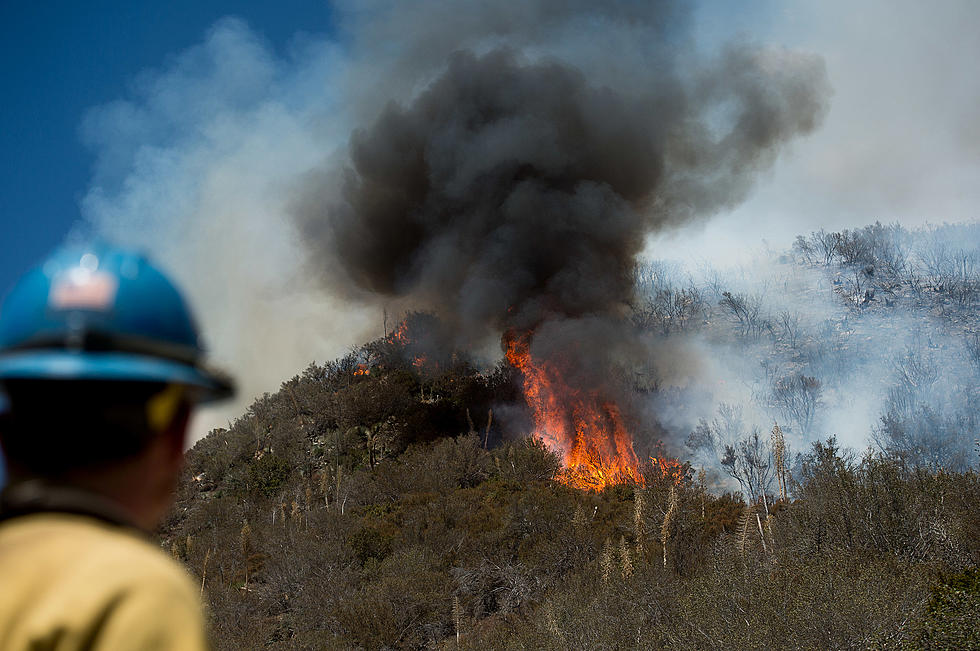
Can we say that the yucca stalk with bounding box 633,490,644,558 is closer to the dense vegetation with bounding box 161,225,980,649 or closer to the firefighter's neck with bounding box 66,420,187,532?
the dense vegetation with bounding box 161,225,980,649

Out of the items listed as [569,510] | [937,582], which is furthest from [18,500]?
[569,510]

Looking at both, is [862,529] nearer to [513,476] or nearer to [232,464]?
[513,476]

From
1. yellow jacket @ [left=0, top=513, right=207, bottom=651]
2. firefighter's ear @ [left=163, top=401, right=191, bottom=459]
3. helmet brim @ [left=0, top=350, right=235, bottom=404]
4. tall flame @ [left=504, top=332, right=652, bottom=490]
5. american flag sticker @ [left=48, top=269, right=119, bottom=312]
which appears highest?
tall flame @ [left=504, top=332, right=652, bottom=490]

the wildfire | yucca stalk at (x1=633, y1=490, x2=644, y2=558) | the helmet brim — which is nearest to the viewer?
the helmet brim

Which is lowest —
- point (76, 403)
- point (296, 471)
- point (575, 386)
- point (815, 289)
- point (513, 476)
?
point (76, 403)

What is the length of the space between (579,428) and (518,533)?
13618mm

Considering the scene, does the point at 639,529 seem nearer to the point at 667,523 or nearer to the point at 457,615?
the point at 667,523

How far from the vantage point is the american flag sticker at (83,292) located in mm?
916

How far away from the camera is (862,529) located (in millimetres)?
15938

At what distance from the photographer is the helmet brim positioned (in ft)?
2.78

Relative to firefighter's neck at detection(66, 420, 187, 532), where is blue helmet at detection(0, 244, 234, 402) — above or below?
above

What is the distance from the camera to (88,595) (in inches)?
27.4

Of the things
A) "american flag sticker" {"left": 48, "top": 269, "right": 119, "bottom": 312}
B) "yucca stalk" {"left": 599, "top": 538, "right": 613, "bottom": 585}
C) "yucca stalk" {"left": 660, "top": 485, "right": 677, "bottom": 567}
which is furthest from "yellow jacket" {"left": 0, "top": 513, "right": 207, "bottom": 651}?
"yucca stalk" {"left": 660, "top": 485, "right": 677, "bottom": 567}

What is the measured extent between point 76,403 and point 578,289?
3514 centimetres
